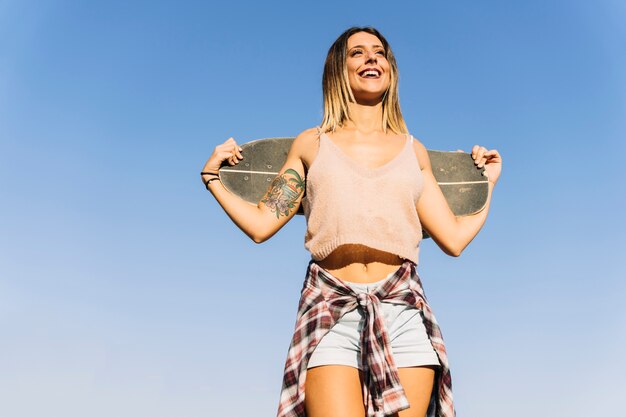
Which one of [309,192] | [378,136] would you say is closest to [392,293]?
[309,192]

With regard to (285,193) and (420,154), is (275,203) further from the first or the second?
(420,154)

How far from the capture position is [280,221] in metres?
3.99

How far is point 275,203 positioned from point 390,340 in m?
1.04

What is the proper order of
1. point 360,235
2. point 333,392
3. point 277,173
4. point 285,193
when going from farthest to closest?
point 277,173 < point 285,193 < point 360,235 < point 333,392

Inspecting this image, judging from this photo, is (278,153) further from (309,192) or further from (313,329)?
(313,329)

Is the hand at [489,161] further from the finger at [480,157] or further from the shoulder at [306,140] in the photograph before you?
the shoulder at [306,140]

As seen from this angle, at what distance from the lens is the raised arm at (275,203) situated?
394 centimetres

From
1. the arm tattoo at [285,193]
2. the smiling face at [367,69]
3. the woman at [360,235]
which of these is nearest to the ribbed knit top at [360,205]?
the woman at [360,235]

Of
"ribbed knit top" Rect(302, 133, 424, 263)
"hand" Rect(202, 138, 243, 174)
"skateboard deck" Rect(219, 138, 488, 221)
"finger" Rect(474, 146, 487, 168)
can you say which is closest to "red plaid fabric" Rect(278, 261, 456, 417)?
"ribbed knit top" Rect(302, 133, 424, 263)

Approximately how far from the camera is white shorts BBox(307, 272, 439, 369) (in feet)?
11.2

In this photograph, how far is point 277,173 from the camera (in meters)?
4.42

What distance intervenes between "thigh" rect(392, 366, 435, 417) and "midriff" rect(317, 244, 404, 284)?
496mm

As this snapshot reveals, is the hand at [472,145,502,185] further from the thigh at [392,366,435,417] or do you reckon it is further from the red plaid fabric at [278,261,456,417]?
the thigh at [392,366,435,417]

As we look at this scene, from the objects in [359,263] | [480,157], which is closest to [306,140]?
[359,263]
